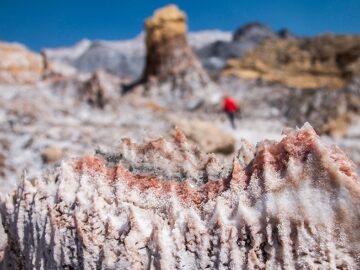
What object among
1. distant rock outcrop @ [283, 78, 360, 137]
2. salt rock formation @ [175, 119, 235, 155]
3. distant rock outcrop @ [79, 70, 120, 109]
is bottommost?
salt rock formation @ [175, 119, 235, 155]

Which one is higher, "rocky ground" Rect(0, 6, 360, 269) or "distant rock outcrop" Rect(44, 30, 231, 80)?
"distant rock outcrop" Rect(44, 30, 231, 80)

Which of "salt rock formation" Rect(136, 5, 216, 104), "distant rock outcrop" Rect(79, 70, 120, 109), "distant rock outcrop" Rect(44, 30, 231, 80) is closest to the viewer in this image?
"distant rock outcrop" Rect(79, 70, 120, 109)

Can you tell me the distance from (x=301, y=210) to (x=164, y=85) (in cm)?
2546

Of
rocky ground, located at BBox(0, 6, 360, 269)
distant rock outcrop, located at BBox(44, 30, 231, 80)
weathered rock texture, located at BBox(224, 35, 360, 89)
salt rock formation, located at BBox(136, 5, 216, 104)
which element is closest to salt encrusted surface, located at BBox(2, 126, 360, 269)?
rocky ground, located at BBox(0, 6, 360, 269)

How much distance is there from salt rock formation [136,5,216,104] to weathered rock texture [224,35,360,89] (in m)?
8.85

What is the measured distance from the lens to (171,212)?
3162mm

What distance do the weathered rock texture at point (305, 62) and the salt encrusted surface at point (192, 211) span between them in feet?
111

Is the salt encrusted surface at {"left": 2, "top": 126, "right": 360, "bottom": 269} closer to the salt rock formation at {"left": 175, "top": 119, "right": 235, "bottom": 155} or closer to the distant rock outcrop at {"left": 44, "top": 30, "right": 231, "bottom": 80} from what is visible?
the salt rock formation at {"left": 175, "top": 119, "right": 235, "bottom": 155}

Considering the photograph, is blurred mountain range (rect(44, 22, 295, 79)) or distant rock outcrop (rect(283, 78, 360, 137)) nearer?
distant rock outcrop (rect(283, 78, 360, 137))

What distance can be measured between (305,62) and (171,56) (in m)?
20.7

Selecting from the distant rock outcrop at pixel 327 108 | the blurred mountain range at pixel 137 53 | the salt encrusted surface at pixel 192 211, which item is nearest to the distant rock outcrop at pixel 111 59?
the blurred mountain range at pixel 137 53

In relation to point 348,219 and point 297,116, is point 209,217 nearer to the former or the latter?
point 348,219

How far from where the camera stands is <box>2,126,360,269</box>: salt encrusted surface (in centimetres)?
270

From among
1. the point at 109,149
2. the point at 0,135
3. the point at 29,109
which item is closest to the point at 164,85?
the point at 29,109
